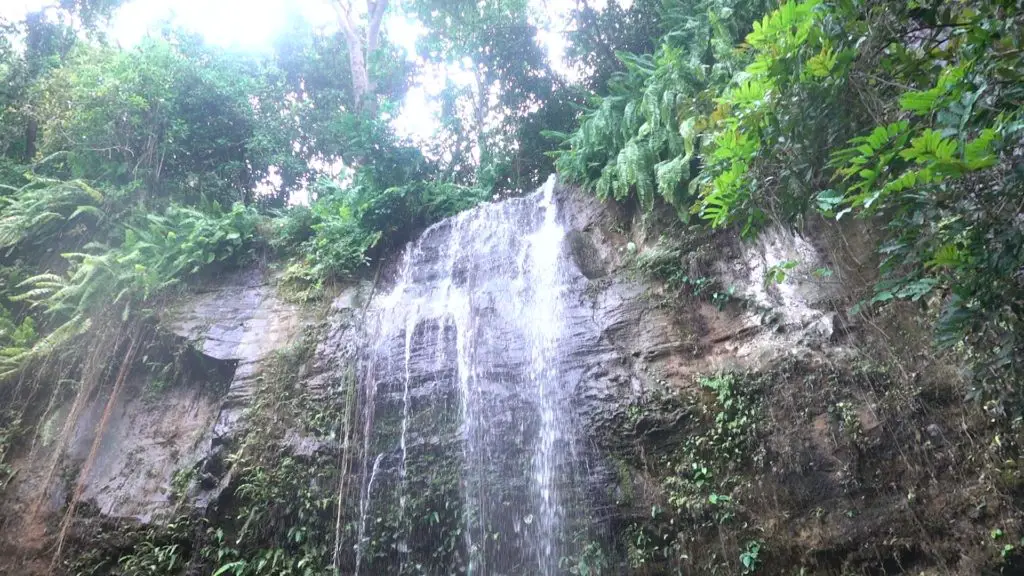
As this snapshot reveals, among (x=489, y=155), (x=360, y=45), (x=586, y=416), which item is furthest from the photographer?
(x=360, y=45)

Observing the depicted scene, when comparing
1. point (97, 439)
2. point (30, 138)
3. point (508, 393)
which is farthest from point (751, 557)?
point (30, 138)

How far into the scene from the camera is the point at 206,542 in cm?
585

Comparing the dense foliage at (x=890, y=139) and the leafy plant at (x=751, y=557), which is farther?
the leafy plant at (x=751, y=557)

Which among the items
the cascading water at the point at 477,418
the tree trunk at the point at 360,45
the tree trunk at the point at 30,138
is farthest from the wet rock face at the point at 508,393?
the tree trunk at the point at 30,138

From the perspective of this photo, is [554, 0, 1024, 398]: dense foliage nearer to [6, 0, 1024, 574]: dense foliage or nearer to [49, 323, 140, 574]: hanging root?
[6, 0, 1024, 574]: dense foliage

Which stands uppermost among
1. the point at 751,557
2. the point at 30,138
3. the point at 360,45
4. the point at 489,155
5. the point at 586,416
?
the point at 360,45

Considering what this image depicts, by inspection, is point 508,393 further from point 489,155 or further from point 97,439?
point 489,155

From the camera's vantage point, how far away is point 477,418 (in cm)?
602

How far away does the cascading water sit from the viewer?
5.40 meters

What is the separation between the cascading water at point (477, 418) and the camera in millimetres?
5398

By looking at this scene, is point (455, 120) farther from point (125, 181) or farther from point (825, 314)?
point (825, 314)

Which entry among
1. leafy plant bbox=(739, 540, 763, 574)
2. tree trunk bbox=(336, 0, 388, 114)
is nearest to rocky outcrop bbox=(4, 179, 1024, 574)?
leafy plant bbox=(739, 540, 763, 574)

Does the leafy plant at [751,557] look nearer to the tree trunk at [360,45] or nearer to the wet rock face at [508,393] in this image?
the wet rock face at [508,393]

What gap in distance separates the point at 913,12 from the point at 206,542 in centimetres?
771
